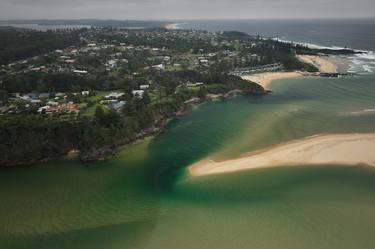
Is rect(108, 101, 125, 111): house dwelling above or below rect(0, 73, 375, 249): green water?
above

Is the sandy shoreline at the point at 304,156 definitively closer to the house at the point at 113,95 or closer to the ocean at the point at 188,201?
the ocean at the point at 188,201

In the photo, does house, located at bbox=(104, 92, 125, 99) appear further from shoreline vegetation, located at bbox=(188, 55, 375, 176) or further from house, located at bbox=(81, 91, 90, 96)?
shoreline vegetation, located at bbox=(188, 55, 375, 176)

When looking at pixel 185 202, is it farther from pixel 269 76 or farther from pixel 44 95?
pixel 269 76

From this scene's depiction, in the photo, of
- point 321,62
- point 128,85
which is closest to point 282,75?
point 321,62

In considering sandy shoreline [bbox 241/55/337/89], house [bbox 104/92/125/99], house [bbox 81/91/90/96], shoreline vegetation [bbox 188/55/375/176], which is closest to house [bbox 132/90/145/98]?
house [bbox 104/92/125/99]

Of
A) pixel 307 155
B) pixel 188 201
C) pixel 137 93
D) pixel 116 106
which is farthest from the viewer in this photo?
pixel 137 93

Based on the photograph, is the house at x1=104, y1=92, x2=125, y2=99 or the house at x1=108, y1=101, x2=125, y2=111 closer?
the house at x1=108, y1=101, x2=125, y2=111
